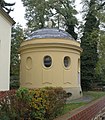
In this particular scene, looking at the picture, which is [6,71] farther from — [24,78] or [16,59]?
[16,59]

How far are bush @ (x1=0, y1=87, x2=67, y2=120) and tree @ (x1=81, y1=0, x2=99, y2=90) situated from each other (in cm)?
2469

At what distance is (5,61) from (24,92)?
6513 mm

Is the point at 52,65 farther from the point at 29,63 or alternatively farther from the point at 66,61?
the point at 29,63

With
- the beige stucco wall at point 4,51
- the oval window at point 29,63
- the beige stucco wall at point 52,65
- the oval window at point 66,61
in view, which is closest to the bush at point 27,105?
the beige stucco wall at point 4,51

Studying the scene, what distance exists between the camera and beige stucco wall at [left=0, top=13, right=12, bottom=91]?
14.6 meters

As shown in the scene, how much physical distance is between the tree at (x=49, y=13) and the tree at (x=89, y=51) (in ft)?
9.95

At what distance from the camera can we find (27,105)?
880 centimetres

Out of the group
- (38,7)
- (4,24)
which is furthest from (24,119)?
(38,7)

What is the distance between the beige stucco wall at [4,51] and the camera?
1460 cm

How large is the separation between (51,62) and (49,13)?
64.5 ft

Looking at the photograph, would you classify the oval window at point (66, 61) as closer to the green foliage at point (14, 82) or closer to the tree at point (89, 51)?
the green foliage at point (14, 82)

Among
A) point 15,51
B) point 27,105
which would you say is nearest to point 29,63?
point 15,51

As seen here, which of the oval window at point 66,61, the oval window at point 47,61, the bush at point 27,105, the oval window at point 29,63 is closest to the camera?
the bush at point 27,105

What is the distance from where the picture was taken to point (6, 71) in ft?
49.4
